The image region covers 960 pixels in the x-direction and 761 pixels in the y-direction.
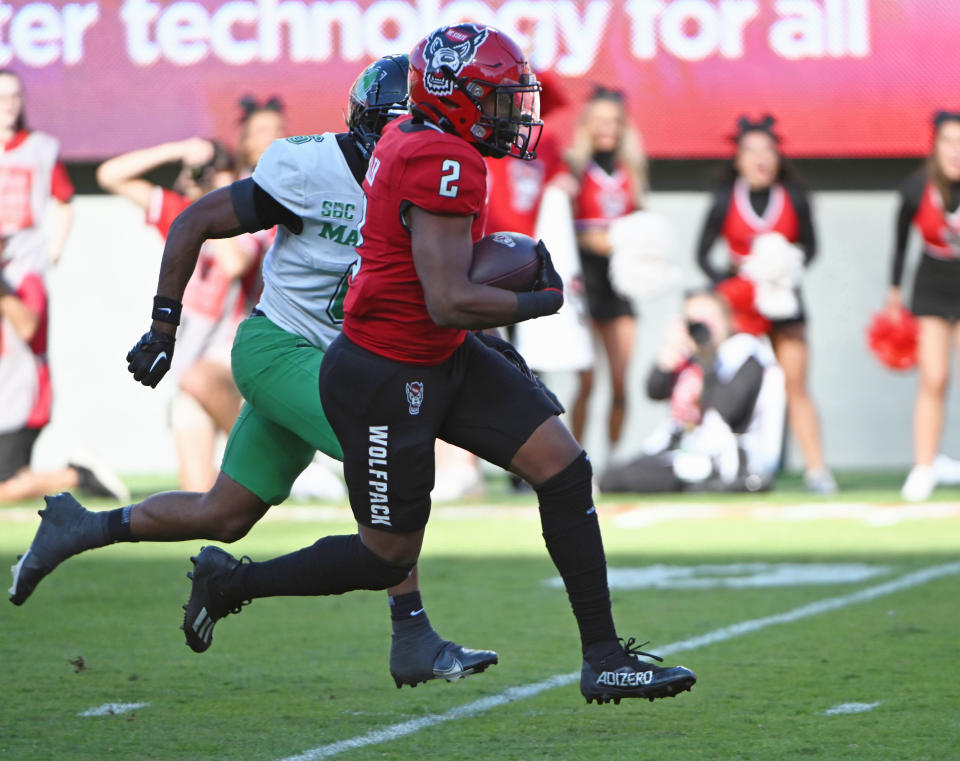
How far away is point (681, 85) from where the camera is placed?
12.9m

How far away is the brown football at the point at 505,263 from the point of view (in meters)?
4.38

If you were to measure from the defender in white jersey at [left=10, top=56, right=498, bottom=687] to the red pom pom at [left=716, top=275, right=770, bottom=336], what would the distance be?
6.67m

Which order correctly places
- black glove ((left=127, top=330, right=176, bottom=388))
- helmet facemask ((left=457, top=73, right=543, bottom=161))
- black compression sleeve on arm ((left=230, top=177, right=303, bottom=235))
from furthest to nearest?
1. black compression sleeve on arm ((left=230, top=177, right=303, bottom=235))
2. black glove ((left=127, top=330, right=176, bottom=388))
3. helmet facemask ((left=457, top=73, right=543, bottom=161))

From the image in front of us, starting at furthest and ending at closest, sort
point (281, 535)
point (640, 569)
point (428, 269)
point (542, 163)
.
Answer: point (542, 163) < point (281, 535) < point (640, 569) < point (428, 269)

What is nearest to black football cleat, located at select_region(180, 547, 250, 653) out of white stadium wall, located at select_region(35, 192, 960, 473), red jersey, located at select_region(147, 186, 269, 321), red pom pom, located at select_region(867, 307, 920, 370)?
red jersey, located at select_region(147, 186, 269, 321)

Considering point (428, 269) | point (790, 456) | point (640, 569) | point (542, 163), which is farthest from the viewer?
point (790, 456)

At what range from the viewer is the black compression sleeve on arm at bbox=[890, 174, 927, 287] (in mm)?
11258

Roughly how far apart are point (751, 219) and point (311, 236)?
6.95 m

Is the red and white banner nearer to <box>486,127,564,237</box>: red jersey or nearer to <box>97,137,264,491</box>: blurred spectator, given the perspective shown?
<box>486,127,564,237</box>: red jersey

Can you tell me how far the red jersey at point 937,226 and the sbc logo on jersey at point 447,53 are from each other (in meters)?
7.20

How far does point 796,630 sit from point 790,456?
7.74 metres

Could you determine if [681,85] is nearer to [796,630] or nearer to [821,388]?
[821,388]

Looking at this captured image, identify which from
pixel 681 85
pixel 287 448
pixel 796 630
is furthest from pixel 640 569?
pixel 681 85

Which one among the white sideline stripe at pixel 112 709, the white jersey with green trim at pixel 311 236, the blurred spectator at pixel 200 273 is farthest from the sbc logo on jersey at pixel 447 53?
the blurred spectator at pixel 200 273
